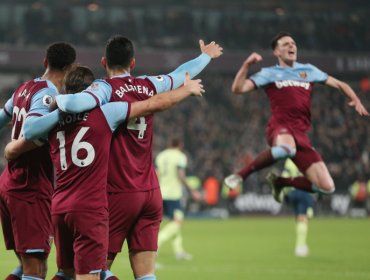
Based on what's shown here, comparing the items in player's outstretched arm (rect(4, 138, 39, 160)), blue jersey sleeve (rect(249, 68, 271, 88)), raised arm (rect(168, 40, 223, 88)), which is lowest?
player's outstretched arm (rect(4, 138, 39, 160))

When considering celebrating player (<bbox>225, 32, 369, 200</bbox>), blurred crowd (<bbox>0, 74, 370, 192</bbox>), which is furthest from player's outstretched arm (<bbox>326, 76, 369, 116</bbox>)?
blurred crowd (<bbox>0, 74, 370, 192</bbox>)

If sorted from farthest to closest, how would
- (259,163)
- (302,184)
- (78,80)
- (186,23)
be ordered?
(186,23), (302,184), (259,163), (78,80)

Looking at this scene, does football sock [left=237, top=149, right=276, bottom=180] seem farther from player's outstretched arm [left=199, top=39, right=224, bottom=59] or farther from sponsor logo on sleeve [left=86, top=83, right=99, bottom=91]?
sponsor logo on sleeve [left=86, top=83, right=99, bottom=91]

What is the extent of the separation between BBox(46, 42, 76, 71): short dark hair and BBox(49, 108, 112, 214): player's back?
0.85 metres

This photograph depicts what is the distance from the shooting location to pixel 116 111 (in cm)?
569

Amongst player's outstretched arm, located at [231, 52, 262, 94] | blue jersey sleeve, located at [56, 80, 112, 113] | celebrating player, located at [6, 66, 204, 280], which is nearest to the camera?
blue jersey sleeve, located at [56, 80, 112, 113]

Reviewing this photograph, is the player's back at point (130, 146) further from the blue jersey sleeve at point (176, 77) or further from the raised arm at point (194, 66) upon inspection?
the raised arm at point (194, 66)

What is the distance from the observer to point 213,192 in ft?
86.5

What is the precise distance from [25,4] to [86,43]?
12.1 feet

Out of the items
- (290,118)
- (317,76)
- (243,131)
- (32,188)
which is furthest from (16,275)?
(243,131)

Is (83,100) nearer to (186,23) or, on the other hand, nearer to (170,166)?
(170,166)

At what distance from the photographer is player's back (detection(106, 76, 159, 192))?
5.96 meters

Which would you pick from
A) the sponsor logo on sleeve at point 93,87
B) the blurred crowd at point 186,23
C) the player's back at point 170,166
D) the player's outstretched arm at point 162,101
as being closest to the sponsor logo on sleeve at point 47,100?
→ the sponsor logo on sleeve at point 93,87

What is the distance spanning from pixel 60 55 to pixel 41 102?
19.6 inches
